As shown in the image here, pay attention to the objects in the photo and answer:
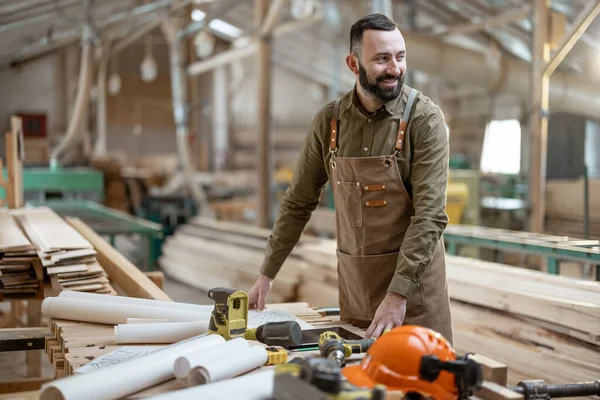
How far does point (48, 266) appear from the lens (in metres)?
3.52

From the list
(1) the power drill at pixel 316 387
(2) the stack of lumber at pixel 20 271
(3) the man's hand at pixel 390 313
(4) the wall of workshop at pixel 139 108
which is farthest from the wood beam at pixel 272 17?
(4) the wall of workshop at pixel 139 108

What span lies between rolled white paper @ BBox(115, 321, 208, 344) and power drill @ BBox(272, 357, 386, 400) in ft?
2.71

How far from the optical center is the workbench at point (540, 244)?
15.3 feet

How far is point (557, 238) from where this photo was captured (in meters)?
5.40

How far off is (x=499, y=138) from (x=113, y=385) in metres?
16.7

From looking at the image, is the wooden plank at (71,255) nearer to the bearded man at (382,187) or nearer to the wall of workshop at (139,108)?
the bearded man at (382,187)

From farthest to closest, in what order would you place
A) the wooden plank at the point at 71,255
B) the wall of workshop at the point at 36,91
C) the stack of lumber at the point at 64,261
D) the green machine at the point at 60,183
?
the wall of workshop at the point at 36,91
the green machine at the point at 60,183
the wooden plank at the point at 71,255
the stack of lumber at the point at 64,261

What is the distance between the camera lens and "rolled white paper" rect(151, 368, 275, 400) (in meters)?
1.64

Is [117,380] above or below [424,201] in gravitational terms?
below

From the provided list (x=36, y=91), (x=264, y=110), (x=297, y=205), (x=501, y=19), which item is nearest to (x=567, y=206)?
(x=501, y=19)

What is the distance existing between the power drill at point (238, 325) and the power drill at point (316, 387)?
2.01 feet

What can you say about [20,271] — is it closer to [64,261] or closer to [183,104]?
[64,261]

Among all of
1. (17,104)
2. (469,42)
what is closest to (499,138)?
(469,42)

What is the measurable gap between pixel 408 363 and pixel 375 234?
3.46 ft
